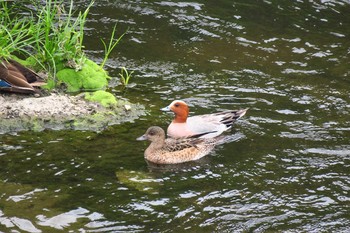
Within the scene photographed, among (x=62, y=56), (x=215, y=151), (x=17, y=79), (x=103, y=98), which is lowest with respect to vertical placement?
(x=215, y=151)

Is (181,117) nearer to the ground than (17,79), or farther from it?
nearer to the ground

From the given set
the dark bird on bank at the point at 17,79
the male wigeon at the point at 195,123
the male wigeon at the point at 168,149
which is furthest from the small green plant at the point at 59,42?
the male wigeon at the point at 168,149

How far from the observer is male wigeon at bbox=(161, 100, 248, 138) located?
31.4ft

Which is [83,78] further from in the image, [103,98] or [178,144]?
[178,144]

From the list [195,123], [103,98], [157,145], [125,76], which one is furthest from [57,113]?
[125,76]

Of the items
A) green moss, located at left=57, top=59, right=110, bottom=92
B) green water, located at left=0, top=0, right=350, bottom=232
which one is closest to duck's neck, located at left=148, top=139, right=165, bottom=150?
green water, located at left=0, top=0, right=350, bottom=232

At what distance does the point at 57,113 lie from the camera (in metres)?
9.61

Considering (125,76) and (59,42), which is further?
(125,76)

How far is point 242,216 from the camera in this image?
24.6 feet

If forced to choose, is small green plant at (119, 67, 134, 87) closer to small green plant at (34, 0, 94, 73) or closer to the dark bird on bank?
small green plant at (34, 0, 94, 73)

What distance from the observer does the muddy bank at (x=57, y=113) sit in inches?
371

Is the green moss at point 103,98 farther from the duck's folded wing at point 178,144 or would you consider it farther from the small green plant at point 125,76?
the duck's folded wing at point 178,144

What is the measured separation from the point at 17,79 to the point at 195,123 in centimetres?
241

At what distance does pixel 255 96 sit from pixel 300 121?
3.40 ft
